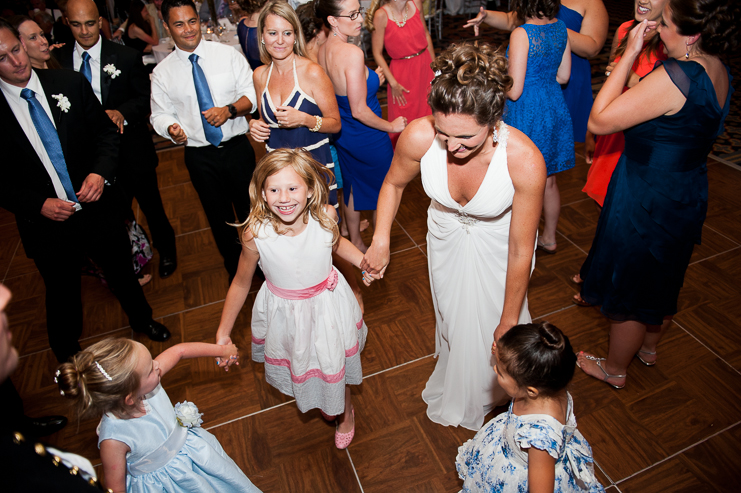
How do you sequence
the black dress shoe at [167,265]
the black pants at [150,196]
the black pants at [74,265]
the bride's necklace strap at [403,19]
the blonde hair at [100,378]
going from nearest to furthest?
the blonde hair at [100,378] → the black pants at [74,265] → the black pants at [150,196] → the black dress shoe at [167,265] → the bride's necklace strap at [403,19]

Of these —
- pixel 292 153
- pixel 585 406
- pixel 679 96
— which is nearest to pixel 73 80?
pixel 292 153

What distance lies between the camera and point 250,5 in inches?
134

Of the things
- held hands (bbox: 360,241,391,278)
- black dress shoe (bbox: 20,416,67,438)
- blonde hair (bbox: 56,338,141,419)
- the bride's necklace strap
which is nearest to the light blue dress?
blonde hair (bbox: 56,338,141,419)

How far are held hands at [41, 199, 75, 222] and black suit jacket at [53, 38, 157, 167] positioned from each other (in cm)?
89

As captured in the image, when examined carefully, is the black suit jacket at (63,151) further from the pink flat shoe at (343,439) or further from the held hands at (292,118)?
the pink flat shoe at (343,439)

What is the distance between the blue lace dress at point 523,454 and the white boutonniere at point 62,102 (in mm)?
2286

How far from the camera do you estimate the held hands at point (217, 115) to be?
265cm

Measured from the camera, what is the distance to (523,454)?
1554 millimetres

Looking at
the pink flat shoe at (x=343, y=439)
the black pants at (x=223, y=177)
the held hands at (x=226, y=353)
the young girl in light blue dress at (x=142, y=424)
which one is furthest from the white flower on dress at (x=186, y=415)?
the black pants at (x=223, y=177)

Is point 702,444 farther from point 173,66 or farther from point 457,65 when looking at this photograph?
point 173,66

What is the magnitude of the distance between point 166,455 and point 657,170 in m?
2.12

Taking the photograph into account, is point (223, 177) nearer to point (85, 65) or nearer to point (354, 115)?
point (354, 115)

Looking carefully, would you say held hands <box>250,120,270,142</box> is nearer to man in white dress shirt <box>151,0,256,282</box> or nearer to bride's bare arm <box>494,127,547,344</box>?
man in white dress shirt <box>151,0,256,282</box>

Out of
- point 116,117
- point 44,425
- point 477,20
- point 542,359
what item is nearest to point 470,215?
point 542,359
